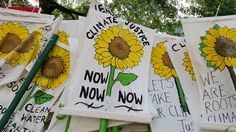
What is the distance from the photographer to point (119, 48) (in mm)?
1516

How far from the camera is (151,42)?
159cm

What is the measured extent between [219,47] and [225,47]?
0.09 ft

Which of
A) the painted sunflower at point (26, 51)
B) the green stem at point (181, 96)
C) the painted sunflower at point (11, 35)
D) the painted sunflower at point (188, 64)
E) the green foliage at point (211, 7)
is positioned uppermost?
the green foliage at point (211, 7)

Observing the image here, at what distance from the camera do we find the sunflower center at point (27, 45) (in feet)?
5.51

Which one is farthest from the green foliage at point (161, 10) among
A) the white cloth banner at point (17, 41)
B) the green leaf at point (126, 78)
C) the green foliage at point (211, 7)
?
the green leaf at point (126, 78)

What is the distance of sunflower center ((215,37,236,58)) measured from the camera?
1523 millimetres

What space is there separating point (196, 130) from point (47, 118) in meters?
0.66

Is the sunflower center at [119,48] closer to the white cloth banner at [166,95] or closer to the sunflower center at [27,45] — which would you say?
the white cloth banner at [166,95]

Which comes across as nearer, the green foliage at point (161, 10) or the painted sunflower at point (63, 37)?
the painted sunflower at point (63, 37)

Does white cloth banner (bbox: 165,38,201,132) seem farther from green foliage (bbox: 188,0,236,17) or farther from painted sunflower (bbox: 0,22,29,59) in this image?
green foliage (bbox: 188,0,236,17)

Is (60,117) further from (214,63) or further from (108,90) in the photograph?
(214,63)

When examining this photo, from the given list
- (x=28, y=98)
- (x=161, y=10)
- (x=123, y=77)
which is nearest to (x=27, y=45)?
(x=28, y=98)

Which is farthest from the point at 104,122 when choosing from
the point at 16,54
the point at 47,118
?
the point at 16,54

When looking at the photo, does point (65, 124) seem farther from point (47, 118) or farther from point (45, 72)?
point (45, 72)
